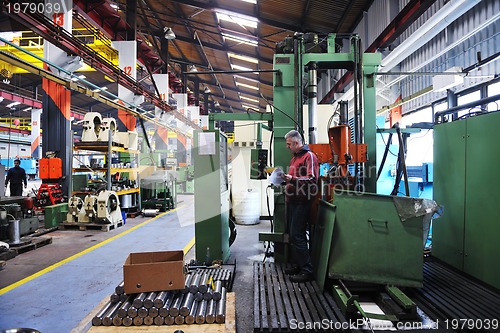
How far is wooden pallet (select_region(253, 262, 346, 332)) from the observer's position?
2090mm

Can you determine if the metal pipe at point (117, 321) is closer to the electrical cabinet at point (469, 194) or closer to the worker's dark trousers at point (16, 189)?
the electrical cabinet at point (469, 194)

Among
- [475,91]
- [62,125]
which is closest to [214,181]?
[475,91]

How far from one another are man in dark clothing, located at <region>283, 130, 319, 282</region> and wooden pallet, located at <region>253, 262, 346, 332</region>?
0.17 metres

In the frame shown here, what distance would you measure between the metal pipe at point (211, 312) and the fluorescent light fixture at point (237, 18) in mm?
6303

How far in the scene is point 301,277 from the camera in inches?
113

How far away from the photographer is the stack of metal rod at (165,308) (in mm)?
2041

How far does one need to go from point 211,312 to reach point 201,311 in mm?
77

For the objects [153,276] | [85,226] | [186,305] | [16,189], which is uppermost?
[16,189]

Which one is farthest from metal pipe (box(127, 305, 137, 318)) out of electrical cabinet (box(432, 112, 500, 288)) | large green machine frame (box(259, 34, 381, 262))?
electrical cabinet (box(432, 112, 500, 288))

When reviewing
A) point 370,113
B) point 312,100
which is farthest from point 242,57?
point 370,113

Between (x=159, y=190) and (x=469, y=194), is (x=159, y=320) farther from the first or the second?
(x=159, y=190)

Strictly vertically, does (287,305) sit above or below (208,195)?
below

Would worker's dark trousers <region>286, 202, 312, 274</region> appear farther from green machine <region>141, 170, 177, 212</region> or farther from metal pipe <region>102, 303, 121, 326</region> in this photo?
green machine <region>141, 170, 177, 212</region>

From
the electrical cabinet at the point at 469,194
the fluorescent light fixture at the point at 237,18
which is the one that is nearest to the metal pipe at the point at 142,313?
the electrical cabinet at the point at 469,194
